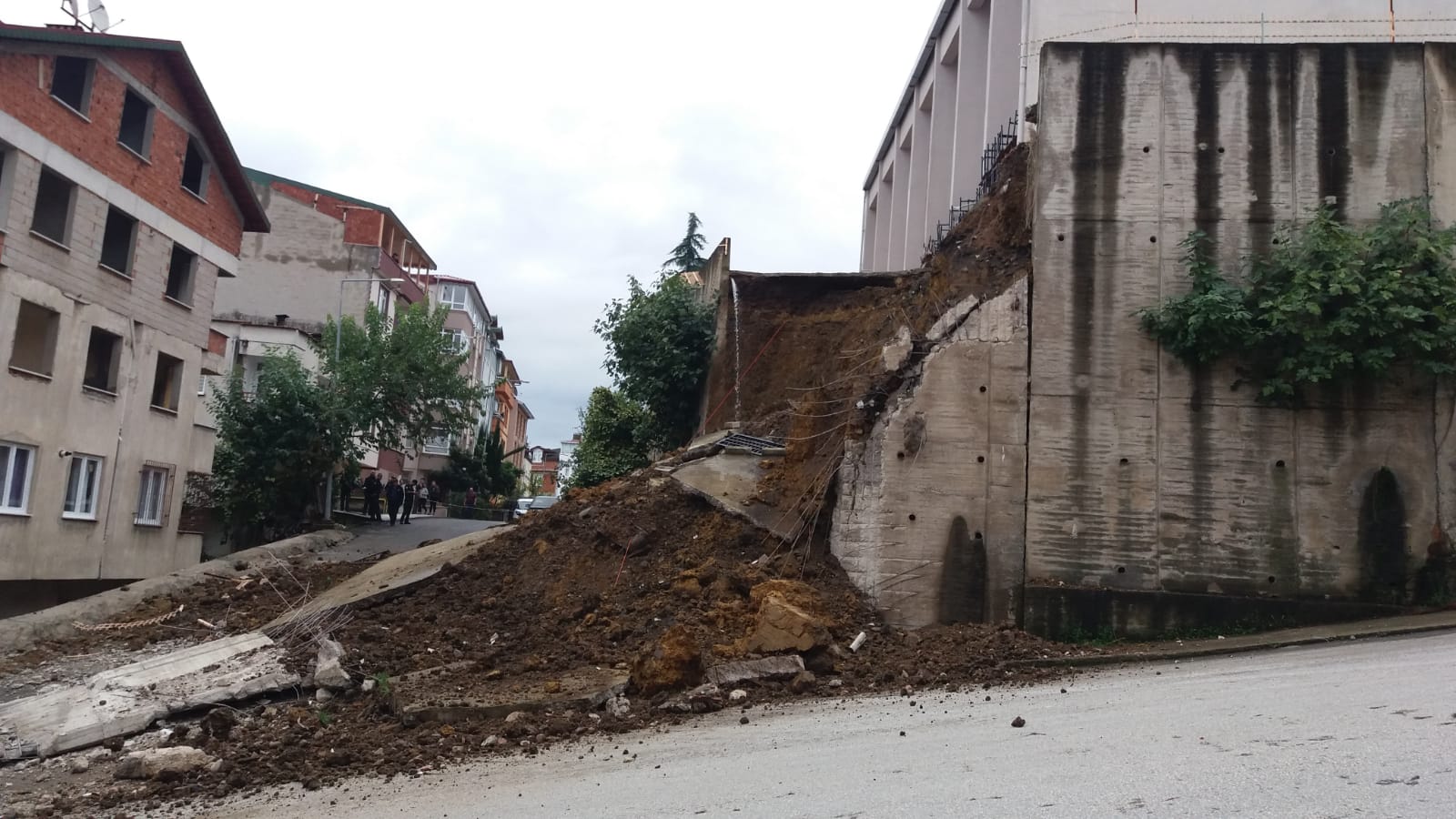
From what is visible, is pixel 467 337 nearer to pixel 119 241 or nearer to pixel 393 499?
pixel 393 499

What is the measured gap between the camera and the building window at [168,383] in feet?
69.9

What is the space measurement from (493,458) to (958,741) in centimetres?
4507

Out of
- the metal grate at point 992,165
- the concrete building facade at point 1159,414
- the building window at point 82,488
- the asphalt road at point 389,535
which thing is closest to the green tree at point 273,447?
the asphalt road at point 389,535

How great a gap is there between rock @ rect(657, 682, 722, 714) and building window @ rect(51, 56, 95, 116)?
15872 millimetres

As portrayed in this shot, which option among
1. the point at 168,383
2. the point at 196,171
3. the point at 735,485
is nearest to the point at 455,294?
the point at 196,171

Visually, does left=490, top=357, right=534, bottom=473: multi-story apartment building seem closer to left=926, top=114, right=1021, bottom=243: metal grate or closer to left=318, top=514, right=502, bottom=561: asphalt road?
left=318, top=514, right=502, bottom=561: asphalt road

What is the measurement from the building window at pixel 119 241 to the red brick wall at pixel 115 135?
2.03 ft

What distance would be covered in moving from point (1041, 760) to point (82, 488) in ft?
58.8

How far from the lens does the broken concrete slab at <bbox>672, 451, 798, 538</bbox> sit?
1271 centimetres

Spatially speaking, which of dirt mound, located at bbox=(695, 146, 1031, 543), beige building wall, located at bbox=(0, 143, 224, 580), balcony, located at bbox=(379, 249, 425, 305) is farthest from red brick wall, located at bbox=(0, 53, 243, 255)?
balcony, located at bbox=(379, 249, 425, 305)

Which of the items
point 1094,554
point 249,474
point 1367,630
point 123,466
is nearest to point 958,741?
point 1094,554

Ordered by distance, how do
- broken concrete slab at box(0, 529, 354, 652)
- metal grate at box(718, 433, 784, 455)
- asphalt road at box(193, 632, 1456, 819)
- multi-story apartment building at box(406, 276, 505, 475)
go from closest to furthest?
asphalt road at box(193, 632, 1456, 819)
broken concrete slab at box(0, 529, 354, 652)
metal grate at box(718, 433, 784, 455)
multi-story apartment building at box(406, 276, 505, 475)

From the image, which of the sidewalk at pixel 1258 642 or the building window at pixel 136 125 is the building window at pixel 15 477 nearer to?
the building window at pixel 136 125

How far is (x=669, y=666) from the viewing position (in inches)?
384
